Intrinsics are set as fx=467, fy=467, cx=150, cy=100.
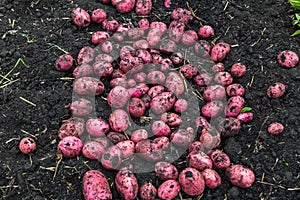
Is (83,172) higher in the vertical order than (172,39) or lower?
lower

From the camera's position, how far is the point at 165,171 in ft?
10.5

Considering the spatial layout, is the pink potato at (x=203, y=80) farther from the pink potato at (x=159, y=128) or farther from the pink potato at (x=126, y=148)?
the pink potato at (x=126, y=148)

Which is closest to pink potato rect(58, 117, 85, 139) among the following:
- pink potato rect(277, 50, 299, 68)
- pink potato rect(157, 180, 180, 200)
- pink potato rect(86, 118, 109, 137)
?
pink potato rect(86, 118, 109, 137)

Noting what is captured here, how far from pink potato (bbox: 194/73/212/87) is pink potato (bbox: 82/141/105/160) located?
0.99m

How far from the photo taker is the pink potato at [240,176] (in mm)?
3207

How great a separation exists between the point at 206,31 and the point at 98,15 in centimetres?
94

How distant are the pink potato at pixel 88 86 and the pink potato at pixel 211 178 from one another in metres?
1.03

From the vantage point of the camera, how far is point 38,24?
4.06 m

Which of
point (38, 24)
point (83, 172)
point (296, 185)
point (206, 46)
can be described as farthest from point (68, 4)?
point (296, 185)

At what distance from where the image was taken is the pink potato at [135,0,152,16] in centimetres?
412

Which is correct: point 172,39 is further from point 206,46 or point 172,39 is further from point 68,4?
point 68,4

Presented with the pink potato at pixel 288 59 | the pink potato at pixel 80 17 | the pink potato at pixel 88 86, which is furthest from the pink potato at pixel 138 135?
the pink potato at pixel 288 59

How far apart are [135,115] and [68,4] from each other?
52.6 inches

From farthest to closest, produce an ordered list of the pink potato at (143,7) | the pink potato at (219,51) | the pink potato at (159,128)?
the pink potato at (143,7) < the pink potato at (219,51) < the pink potato at (159,128)
